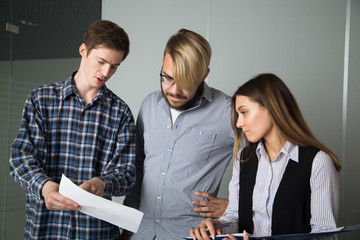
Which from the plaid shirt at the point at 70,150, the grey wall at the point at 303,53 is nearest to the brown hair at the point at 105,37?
the plaid shirt at the point at 70,150

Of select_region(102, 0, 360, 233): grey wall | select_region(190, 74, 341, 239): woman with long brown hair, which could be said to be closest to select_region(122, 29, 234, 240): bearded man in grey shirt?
select_region(190, 74, 341, 239): woman with long brown hair

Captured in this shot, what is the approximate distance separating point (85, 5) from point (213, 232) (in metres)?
2.60

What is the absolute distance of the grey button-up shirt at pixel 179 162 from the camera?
1.85m

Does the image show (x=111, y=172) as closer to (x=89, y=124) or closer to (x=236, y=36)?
(x=89, y=124)

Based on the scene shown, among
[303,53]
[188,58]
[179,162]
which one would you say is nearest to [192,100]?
[188,58]

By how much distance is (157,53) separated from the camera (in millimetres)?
3121

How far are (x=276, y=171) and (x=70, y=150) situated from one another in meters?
0.89

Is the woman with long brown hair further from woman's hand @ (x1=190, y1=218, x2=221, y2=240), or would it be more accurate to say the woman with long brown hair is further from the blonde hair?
the blonde hair

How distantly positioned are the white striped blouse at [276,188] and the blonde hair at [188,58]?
1.48ft

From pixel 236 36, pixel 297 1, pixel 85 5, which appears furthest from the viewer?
pixel 85 5

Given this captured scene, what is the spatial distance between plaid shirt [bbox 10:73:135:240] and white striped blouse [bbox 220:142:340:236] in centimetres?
49

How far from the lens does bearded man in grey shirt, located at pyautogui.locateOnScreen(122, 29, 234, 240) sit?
1.84m

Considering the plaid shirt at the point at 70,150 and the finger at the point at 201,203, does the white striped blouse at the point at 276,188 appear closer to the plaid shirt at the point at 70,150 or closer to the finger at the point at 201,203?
the finger at the point at 201,203

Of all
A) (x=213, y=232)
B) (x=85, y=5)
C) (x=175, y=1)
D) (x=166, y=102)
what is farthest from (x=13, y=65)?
(x=213, y=232)
